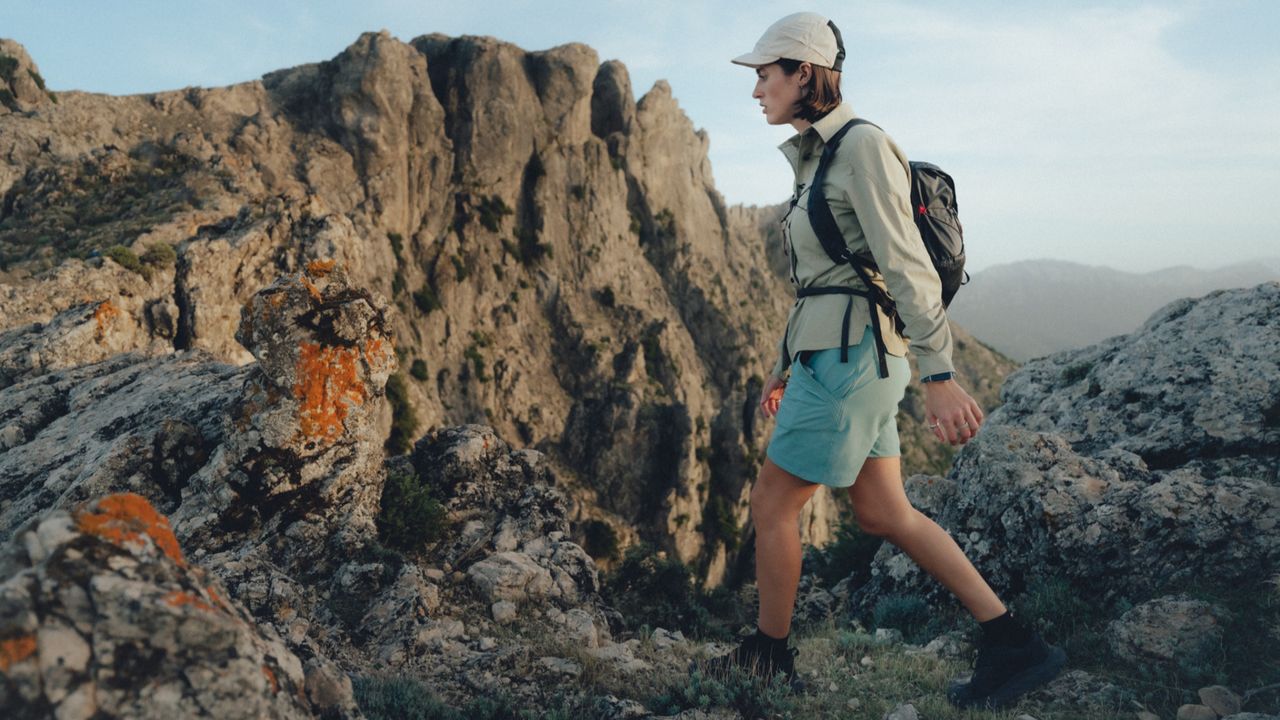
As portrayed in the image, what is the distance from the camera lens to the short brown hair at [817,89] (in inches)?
140

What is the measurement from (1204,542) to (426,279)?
48243 mm

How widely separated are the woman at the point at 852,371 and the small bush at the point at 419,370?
4283 centimetres

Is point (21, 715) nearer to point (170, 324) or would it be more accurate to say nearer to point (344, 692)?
point (344, 692)

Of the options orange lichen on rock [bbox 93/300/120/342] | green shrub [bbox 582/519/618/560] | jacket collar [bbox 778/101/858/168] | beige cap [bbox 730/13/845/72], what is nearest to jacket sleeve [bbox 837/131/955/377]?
jacket collar [bbox 778/101/858/168]

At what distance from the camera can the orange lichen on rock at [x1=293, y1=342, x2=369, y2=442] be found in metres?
6.19

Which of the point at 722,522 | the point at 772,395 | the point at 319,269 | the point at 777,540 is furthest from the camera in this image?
the point at 722,522

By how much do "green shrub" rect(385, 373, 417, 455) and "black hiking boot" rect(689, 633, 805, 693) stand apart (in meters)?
32.4

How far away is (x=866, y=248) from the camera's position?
137 inches

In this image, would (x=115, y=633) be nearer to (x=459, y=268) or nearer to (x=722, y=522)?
(x=459, y=268)

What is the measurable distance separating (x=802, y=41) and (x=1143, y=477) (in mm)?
4978

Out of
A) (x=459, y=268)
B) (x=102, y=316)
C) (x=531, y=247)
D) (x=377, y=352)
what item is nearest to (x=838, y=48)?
(x=377, y=352)

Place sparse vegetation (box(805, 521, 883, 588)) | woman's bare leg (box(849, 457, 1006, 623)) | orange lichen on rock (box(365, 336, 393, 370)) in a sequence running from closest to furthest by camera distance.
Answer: woman's bare leg (box(849, 457, 1006, 623)), orange lichen on rock (box(365, 336, 393, 370)), sparse vegetation (box(805, 521, 883, 588))

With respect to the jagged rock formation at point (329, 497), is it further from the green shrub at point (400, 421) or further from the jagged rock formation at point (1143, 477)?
the green shrub at point (400, 421)

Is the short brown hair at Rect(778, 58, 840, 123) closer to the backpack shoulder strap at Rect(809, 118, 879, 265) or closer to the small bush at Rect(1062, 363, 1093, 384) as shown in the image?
the backpack shoulder strap at Rect(809, 118, 879, 265)
